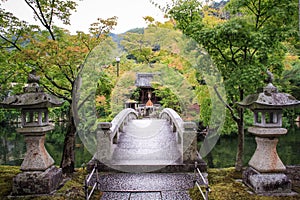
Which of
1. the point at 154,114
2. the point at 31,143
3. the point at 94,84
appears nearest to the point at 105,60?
the point at 94,84

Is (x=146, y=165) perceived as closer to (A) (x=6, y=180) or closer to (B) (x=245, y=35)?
(A) (x=6, y=180)

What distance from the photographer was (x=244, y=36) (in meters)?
6.55

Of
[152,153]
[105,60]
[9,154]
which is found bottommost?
[9,154]

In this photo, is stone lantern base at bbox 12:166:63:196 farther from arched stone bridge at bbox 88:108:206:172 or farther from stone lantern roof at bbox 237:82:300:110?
stone lantern roof at bbox 237:82:300:110

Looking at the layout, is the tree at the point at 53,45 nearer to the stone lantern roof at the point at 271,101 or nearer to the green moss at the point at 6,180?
the green moss at the point at 6,180

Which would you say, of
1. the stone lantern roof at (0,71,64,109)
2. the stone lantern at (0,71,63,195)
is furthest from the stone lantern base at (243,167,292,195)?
the stone lantern roof at (0,71,64,109)

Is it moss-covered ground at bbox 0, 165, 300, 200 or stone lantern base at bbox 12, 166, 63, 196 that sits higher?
stone lantern base at bbox 12, 166, 63, 196

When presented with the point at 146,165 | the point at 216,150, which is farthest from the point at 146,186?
the point at 216,150

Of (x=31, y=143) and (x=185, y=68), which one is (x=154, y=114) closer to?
(x=185, y=68)

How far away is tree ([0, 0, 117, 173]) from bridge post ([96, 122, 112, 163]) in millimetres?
1101

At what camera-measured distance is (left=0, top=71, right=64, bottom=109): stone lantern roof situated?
233 inches

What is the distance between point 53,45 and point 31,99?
1.95 m

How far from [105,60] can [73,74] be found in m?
1.15

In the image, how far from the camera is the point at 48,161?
6.20 m
